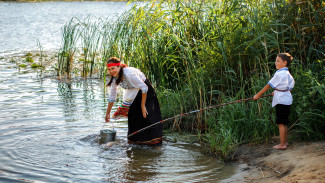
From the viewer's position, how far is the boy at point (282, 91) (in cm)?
475

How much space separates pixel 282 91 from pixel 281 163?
0.87 m

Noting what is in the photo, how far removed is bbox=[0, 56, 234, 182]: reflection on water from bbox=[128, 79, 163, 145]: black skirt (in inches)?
4.9

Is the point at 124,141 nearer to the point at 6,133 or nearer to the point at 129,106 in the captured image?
the point at 129,106

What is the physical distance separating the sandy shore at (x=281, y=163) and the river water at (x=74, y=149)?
24cm

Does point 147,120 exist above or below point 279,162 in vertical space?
above

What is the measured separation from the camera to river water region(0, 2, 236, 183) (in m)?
4.71

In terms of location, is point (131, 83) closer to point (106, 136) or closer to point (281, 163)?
point (106, 136)

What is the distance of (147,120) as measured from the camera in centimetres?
561

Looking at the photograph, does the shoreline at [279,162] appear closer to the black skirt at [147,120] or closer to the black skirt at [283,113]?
the black skirt at [283,113]

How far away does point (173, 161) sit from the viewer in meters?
5.17

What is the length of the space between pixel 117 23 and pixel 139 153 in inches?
183

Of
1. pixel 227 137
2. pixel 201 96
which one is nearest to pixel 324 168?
pixel 227 137

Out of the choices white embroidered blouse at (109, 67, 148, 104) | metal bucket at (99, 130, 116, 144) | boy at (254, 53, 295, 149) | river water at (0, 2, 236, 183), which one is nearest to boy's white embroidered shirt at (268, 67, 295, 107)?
boy at (254, 53, 295, 149)

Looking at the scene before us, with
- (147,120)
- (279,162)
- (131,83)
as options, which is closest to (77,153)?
(147,120)
